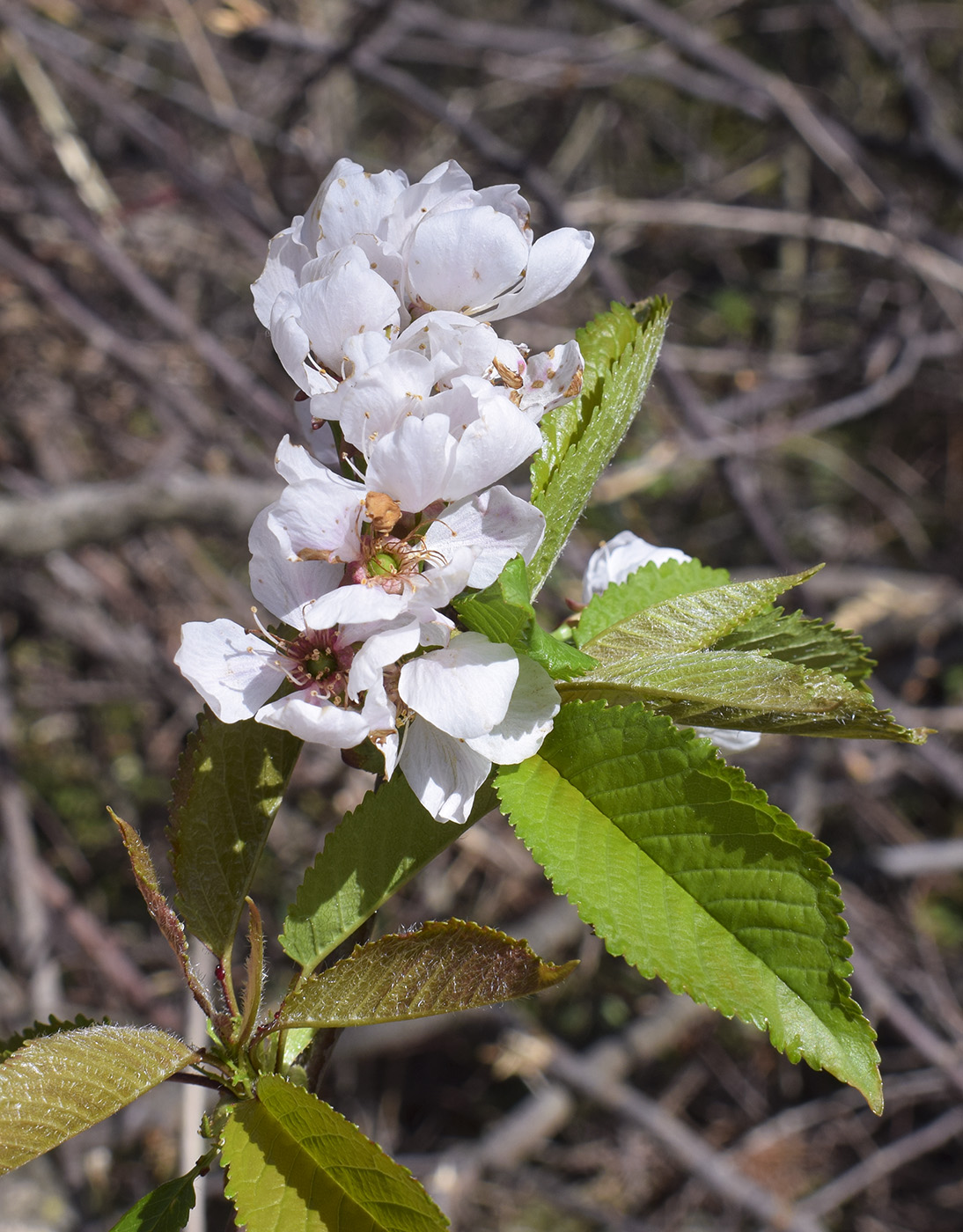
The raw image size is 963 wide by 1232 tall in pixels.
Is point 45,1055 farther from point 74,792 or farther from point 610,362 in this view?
point 74,792

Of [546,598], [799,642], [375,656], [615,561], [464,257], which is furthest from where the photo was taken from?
[546,598]

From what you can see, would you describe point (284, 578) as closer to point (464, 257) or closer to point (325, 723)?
point (325, 723)

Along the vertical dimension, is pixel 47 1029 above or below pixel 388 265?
below

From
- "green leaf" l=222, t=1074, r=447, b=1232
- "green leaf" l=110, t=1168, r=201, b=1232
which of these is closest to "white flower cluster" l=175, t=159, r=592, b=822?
"green leaf" l=222, t=1074, r=447, b=1232

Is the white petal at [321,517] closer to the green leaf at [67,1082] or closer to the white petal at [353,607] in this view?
the white petal at [353,607]

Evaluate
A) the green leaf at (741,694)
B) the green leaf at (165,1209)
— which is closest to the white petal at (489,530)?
the green leaf at (741,694)

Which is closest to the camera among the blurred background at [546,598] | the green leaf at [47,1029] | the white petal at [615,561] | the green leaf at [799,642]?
the green leaf at [47,1029]

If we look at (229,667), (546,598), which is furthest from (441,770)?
(546,598)
